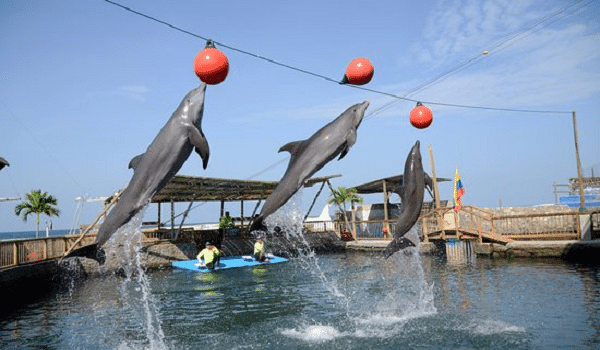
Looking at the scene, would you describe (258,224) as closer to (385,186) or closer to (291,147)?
(291,147)

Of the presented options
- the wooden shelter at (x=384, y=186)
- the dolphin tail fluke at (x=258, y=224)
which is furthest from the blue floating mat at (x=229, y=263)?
the dolphin tail fluke at (x=258, y=224)

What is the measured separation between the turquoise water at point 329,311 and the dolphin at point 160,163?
3.82 metres

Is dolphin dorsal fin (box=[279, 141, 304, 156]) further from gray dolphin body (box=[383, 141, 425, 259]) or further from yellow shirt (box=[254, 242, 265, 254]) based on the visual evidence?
yellow shirt (box=[254, 242, 265, 254])

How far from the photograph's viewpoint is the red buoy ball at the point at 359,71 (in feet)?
22.6

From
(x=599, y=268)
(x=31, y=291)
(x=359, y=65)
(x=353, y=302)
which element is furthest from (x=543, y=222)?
(x=31, y=291)

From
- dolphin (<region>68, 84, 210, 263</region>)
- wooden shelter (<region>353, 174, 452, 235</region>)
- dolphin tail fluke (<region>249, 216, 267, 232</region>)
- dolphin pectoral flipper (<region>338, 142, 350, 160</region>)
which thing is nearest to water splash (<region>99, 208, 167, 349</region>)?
dolphin (<region>68, 84, 210, 263</region>)

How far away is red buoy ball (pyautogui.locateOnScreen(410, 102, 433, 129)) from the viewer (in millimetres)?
8039

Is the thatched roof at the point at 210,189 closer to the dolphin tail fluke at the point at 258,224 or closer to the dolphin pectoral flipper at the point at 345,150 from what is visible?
the dolphin tail fluke at the point at 258,224

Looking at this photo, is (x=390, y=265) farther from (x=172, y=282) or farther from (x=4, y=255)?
(x=4, y=255)

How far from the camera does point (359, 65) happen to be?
6887mm

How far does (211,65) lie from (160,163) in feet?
4.40

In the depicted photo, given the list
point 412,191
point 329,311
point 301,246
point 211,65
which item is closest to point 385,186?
point 301,246

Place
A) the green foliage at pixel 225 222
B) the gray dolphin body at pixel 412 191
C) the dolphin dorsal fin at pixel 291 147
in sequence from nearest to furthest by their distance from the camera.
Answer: the dolphin dorsal fin at pixel 291 147
the gray dolphin body at pixel 412 191
the green foliage at pixel 225 222

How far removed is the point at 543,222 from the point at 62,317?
2254 centimetres
